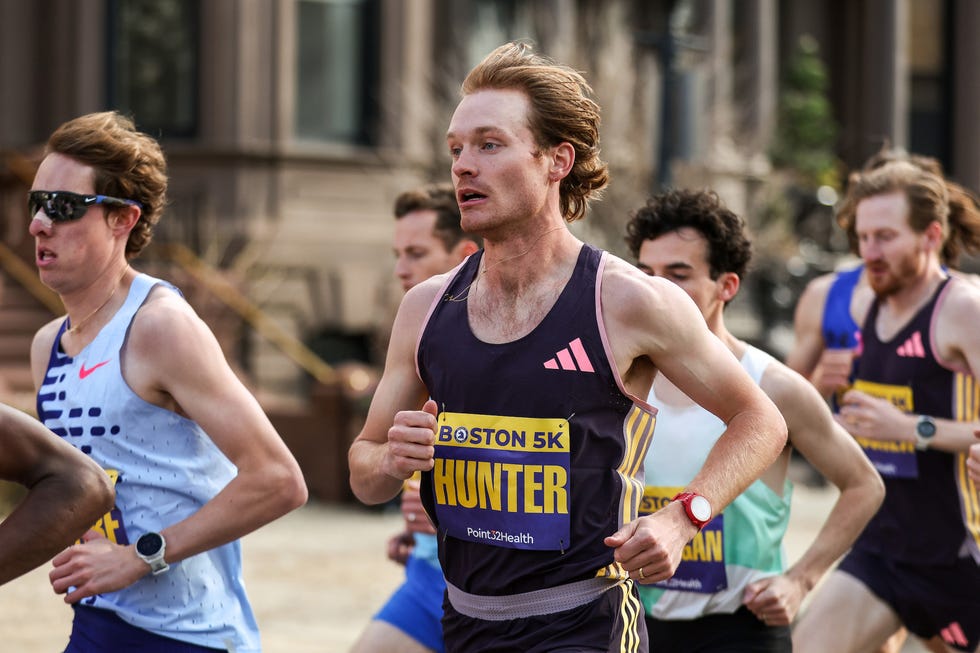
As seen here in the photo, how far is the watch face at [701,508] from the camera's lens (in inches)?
137

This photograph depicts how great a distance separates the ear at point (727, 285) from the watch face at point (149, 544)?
1987mm

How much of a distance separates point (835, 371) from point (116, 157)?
10.2 ft

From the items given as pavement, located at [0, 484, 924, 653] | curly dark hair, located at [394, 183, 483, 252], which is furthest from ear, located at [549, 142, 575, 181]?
pavement, located at [0, 484, 924, 653]

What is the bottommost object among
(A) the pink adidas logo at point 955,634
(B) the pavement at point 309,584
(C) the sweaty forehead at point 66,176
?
→ (B) the pavement at point 309,584

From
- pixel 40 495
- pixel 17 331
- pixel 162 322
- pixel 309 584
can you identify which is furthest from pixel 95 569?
pixel 17 331

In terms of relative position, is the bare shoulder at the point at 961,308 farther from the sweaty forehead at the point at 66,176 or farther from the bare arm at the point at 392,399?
the sweaty forehead at the point at 66,176

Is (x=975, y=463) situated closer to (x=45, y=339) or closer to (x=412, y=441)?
(x=412, y=441)

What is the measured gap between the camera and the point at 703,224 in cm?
504

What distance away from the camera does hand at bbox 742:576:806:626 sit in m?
4.77

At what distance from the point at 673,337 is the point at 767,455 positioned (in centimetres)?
35

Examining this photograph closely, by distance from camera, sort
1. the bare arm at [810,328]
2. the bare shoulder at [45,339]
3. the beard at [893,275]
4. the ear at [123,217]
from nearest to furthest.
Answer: the ear at [123,217], the bare shoulder at [45,339], the beard at [893,275], the bare arm at [810,328]

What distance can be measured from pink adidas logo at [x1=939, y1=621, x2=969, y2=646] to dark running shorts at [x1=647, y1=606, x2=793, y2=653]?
147cm

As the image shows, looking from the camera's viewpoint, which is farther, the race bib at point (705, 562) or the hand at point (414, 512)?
the hand at point (414, 512)

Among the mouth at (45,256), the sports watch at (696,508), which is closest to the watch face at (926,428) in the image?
the sports watch at (696,508)
